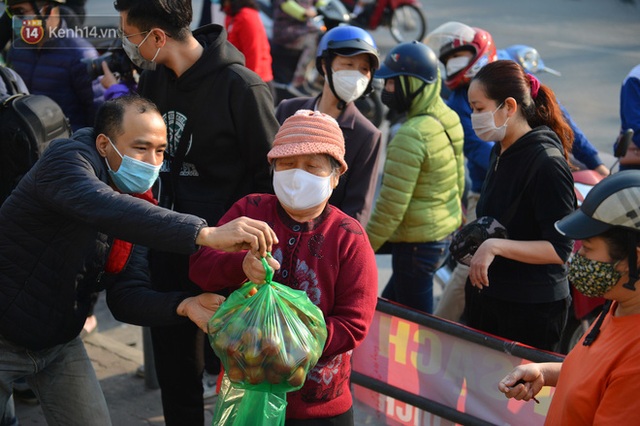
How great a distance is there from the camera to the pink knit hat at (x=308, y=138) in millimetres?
3012

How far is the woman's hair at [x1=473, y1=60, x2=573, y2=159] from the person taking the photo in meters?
3.94

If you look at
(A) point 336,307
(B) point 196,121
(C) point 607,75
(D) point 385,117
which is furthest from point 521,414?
(C) point 607,75

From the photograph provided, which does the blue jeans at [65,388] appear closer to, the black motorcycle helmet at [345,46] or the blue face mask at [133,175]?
the blue face mask at [133,175]

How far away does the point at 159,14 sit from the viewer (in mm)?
3742

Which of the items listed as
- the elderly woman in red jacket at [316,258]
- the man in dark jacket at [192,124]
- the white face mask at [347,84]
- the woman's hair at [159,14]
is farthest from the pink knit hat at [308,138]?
the white face mask at [347,84]

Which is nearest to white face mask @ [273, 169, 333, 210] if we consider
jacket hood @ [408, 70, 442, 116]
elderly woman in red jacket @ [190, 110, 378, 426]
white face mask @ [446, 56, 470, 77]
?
elderly woman in red jacket @ [190, 110, 378, 426]

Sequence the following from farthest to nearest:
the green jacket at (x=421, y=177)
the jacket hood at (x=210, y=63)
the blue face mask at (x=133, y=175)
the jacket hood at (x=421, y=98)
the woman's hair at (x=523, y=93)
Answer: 1. the jacket hood at (x=421, y=98)
2. the green jacket at (x=421, y=177)
3. the woman's hair at (x=523, y=93)
4. the jacket hood at (x=210, y=63)
5. the blue face mask at (x=133, y=175)

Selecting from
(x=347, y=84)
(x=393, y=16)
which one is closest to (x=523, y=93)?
(x=347, y=84)

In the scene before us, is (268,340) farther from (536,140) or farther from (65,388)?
(536,140)

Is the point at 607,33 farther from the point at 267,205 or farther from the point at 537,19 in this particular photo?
the point at 267,205

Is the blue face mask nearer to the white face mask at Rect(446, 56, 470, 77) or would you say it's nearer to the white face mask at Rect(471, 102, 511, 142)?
the white face mask at Rect(471, 102, 511, 142)

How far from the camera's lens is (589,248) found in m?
2.75

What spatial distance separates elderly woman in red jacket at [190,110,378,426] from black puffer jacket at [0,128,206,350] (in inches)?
17.5

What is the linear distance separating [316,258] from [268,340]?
0.42 meters
